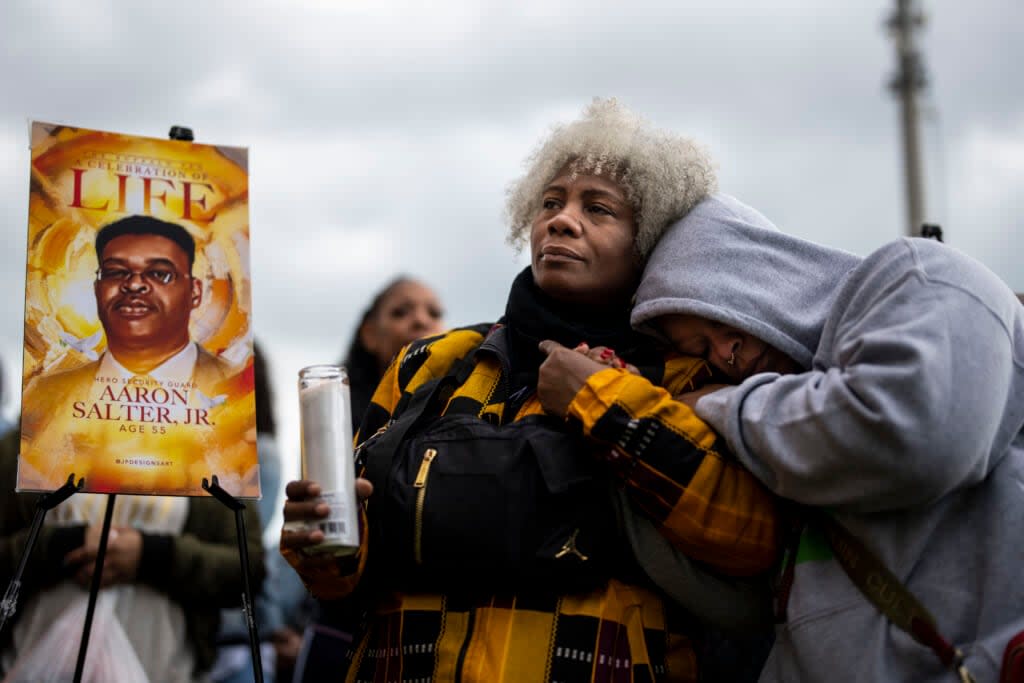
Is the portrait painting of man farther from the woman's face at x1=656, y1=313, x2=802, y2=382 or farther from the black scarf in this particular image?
the woman's face at x1=656, y1=313, x2=802, y2=382

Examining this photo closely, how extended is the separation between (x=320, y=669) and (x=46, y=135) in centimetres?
231

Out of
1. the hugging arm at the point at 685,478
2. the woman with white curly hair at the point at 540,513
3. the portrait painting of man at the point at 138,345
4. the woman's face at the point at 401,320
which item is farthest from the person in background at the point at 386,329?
the hugging arm at the point at 685,478

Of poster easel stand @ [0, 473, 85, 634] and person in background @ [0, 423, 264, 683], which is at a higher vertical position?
poster easel stand @ [0, 473, 85, 634]

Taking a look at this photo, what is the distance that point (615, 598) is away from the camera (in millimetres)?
2248

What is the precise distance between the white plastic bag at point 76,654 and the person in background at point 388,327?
61.2 inches

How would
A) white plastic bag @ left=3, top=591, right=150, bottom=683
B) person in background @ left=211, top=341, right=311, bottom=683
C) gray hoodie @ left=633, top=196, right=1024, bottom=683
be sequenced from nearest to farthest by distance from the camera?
gray hoodie @ left=633, top=196, right=1024, bottom=683
white plastic bag @ left=3, top=591, right=150, bottom=683
person in background @ left=211, top=341, right=311, bottom=683

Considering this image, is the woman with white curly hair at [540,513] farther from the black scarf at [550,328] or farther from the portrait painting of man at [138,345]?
the portrait painting of man at [138,345]

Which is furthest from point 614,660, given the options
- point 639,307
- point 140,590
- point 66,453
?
point 140,590

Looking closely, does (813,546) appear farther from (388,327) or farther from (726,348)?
(388,327)

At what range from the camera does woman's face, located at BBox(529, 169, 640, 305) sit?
254 cm

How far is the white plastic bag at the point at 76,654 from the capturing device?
3.03 meters

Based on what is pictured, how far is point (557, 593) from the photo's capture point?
223 centimetres

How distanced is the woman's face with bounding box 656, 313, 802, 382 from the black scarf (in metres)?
0.13

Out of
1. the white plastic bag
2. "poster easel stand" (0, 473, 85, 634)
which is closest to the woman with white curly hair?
"poster easel stand" (0, 473, 85, 634)
